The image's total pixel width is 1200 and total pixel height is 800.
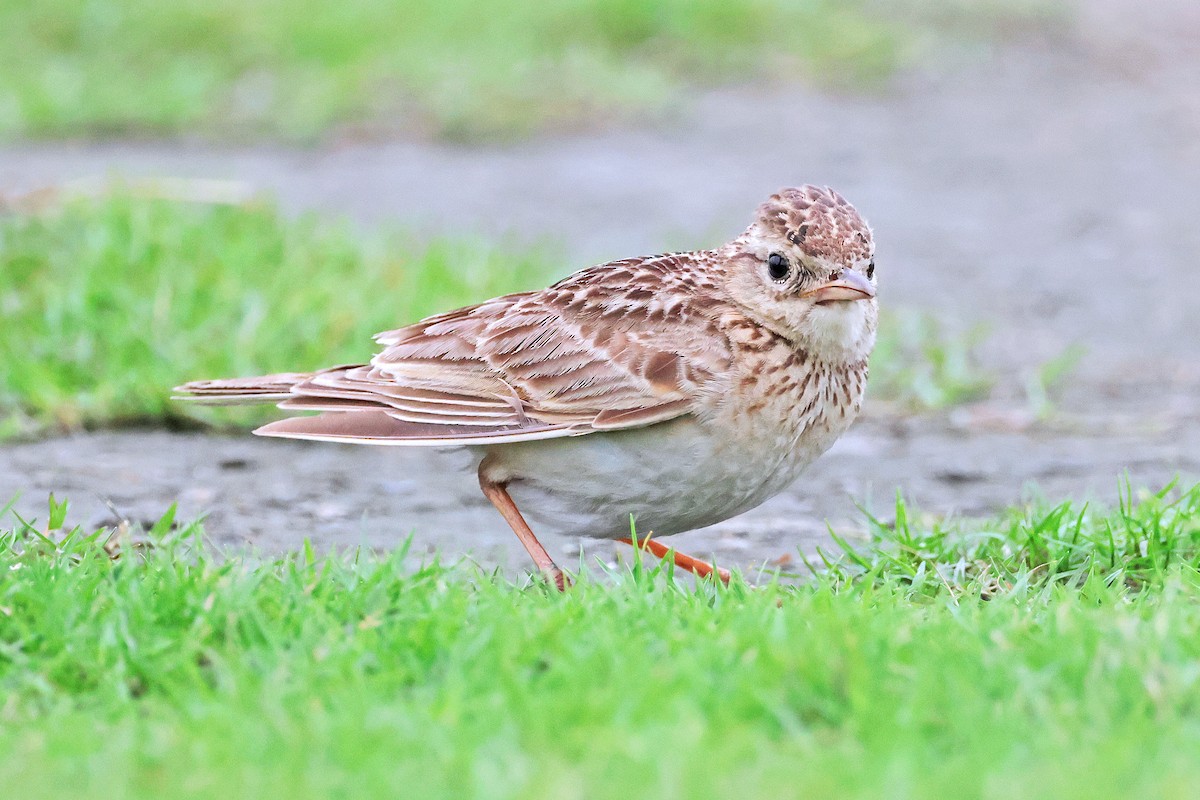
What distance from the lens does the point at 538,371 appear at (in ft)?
17.4

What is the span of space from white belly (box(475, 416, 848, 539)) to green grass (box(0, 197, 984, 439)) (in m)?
2.35

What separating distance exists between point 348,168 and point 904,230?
13.0ft

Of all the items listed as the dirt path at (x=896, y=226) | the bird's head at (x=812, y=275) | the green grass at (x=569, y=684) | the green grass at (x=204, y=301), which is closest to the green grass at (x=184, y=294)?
the green grass at (x=204, y=301)

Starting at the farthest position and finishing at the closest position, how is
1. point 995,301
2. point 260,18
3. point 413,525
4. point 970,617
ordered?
point 260,18 < point 995,301 < point 413,525 < point 970,617

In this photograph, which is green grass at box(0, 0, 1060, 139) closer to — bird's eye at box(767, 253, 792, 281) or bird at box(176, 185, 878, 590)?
bird at box(176, 185, 878, 590)

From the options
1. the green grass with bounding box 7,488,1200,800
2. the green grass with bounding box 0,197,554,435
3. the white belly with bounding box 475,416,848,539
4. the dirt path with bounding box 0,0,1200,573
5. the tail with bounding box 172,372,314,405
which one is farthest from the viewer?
the green grass with bounding box 0,197,554,435

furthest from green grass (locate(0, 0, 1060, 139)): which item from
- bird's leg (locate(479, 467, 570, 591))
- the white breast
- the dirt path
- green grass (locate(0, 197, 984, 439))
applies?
the white breast

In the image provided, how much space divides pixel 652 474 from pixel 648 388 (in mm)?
255

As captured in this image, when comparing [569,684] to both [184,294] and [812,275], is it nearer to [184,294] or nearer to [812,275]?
[812,275]

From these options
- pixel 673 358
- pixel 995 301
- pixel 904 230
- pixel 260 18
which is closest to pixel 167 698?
pixel 673 358

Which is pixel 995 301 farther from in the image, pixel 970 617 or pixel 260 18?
pixel 260 18

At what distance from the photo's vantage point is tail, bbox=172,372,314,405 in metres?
5.46

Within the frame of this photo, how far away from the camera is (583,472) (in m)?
5.11

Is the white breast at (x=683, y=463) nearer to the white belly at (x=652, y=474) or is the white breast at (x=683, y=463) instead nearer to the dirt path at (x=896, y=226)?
the white belly at (x=652, y=474)
